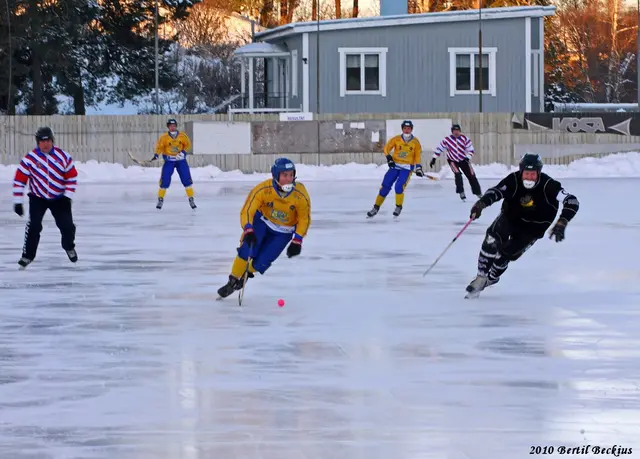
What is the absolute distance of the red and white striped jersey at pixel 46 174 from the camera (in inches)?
519

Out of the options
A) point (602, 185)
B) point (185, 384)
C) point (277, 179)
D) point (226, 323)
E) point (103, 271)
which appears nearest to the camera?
point (185, 384)

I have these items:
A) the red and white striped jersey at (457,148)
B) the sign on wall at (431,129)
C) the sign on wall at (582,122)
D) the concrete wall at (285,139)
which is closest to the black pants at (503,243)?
the red and white striped jersey at (457,148)

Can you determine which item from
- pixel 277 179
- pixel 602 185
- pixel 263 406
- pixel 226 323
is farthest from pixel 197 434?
pixel 602 185

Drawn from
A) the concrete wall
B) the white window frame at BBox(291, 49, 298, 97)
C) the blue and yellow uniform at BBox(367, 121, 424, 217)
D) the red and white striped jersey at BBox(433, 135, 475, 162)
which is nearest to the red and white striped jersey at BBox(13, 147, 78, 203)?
the blue and yellow uniform at BBox(367, 121, 424, 217)

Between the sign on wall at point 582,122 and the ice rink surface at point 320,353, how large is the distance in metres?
22.2

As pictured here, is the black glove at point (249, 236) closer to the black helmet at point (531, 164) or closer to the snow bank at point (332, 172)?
the black helmet at point (531, 164)

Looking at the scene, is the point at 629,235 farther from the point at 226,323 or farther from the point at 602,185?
the point at 602,185

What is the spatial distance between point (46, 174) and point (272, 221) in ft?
11.2

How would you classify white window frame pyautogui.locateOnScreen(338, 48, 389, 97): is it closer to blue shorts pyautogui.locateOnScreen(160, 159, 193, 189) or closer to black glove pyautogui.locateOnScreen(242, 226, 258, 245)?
blue shorts pyautogui.locateOnScreen(160, 159, 193, 189)

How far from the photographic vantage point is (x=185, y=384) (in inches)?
282

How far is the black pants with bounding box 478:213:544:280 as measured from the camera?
10.9 metres

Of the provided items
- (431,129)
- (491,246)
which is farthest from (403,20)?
(491,246)

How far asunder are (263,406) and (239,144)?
30.3 m

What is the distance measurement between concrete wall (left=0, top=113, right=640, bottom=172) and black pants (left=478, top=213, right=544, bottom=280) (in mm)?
25506
